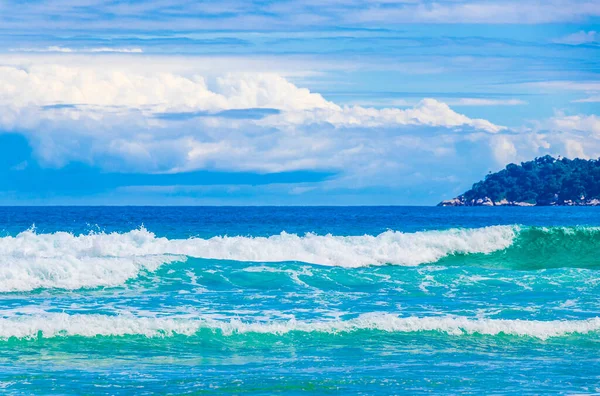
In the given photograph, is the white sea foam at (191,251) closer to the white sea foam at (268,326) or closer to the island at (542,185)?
the white sea foam at (268,326)

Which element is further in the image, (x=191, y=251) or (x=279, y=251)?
(x=279, y=251)

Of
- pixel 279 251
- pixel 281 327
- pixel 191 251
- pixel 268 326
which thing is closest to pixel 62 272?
pixel 268 326

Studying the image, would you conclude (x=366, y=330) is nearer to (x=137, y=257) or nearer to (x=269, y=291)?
(x=269, y=291)

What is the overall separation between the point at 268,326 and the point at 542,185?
149571 mm

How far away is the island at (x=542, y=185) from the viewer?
15175cm

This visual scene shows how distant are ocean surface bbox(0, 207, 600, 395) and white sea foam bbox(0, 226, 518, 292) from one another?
0.29ft

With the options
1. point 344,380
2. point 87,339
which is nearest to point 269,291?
point 87,339

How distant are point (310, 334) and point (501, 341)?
3558 millimetres

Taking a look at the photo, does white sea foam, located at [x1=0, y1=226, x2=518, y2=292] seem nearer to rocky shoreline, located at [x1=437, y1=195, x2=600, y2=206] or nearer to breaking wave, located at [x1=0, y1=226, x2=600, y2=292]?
breaking wave, located at [x1=0, y1=226, x2=600, y2=292]

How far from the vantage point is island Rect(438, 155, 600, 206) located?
15175 centimetres

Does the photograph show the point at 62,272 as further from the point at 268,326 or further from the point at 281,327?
the point at 281,327

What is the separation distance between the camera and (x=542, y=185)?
158 m

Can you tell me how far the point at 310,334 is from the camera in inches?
610

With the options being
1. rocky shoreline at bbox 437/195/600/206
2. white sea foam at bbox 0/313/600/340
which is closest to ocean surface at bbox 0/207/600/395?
white sea foam at bbox 0/313/600/340
